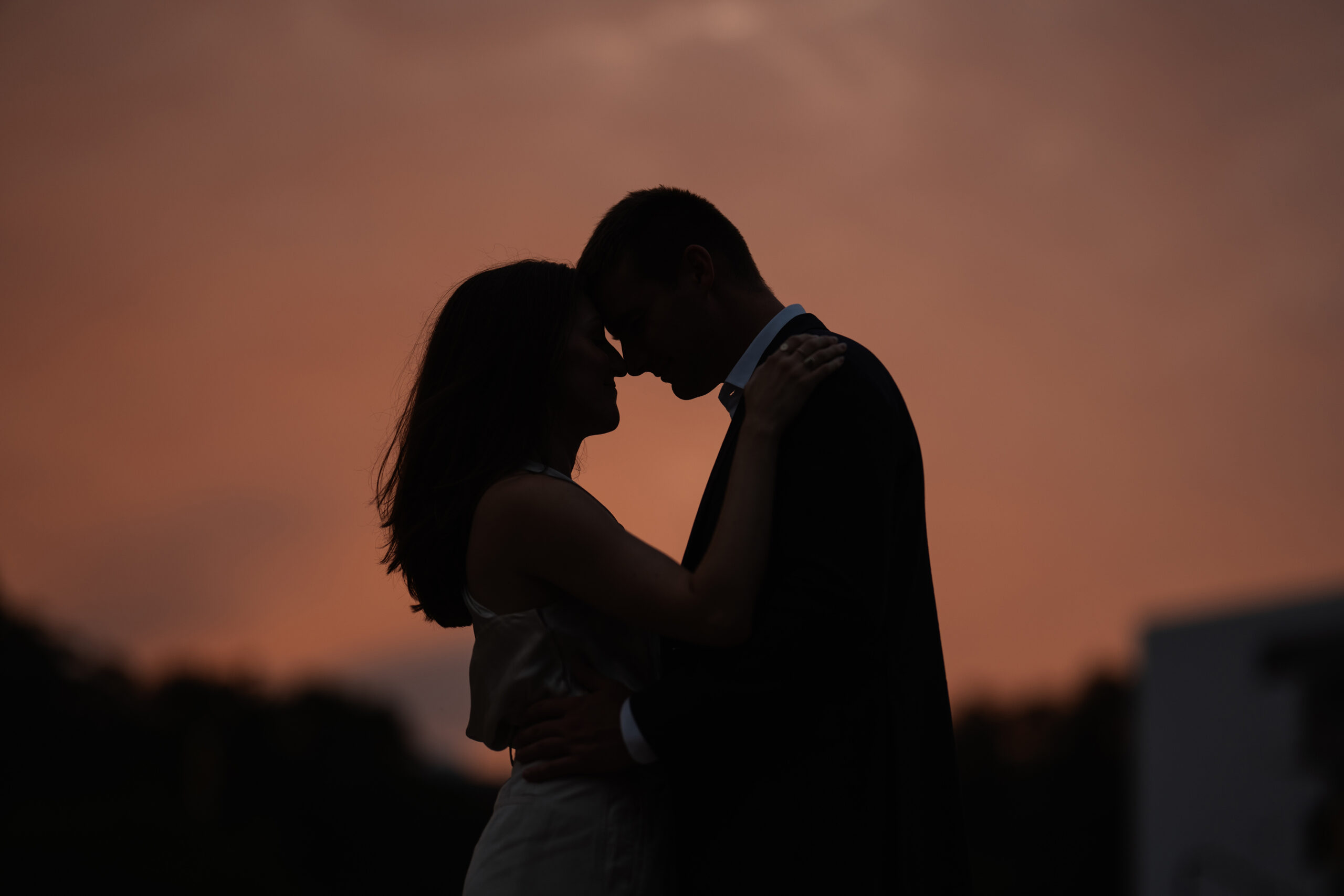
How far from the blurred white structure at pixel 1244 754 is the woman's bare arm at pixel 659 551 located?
17.7m

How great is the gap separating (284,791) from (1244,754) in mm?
32741

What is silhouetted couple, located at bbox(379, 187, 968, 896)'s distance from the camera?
2.24 meters

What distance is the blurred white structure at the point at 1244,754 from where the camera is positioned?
683 inches

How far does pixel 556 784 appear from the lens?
2.42m

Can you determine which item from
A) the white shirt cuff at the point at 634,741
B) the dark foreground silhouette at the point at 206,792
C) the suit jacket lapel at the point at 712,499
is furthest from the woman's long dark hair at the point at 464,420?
the dark foreground silhouette at the point at 206,792

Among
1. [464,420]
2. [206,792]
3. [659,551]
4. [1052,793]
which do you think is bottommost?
[206,792]

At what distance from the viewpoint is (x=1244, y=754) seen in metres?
19.2

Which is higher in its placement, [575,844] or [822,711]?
[822,711]

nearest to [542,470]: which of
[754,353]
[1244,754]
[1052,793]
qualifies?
[754,353]

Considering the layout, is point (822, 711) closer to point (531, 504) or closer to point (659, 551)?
point (659, 551)

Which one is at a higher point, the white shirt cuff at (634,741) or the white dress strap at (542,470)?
the white dress strap at (542,470)

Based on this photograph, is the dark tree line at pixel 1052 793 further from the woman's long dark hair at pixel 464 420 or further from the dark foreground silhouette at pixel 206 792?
the woman's long dark hair at pixel 464 420

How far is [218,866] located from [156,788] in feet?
10.9

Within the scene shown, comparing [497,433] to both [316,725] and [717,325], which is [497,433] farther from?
[316,725]
